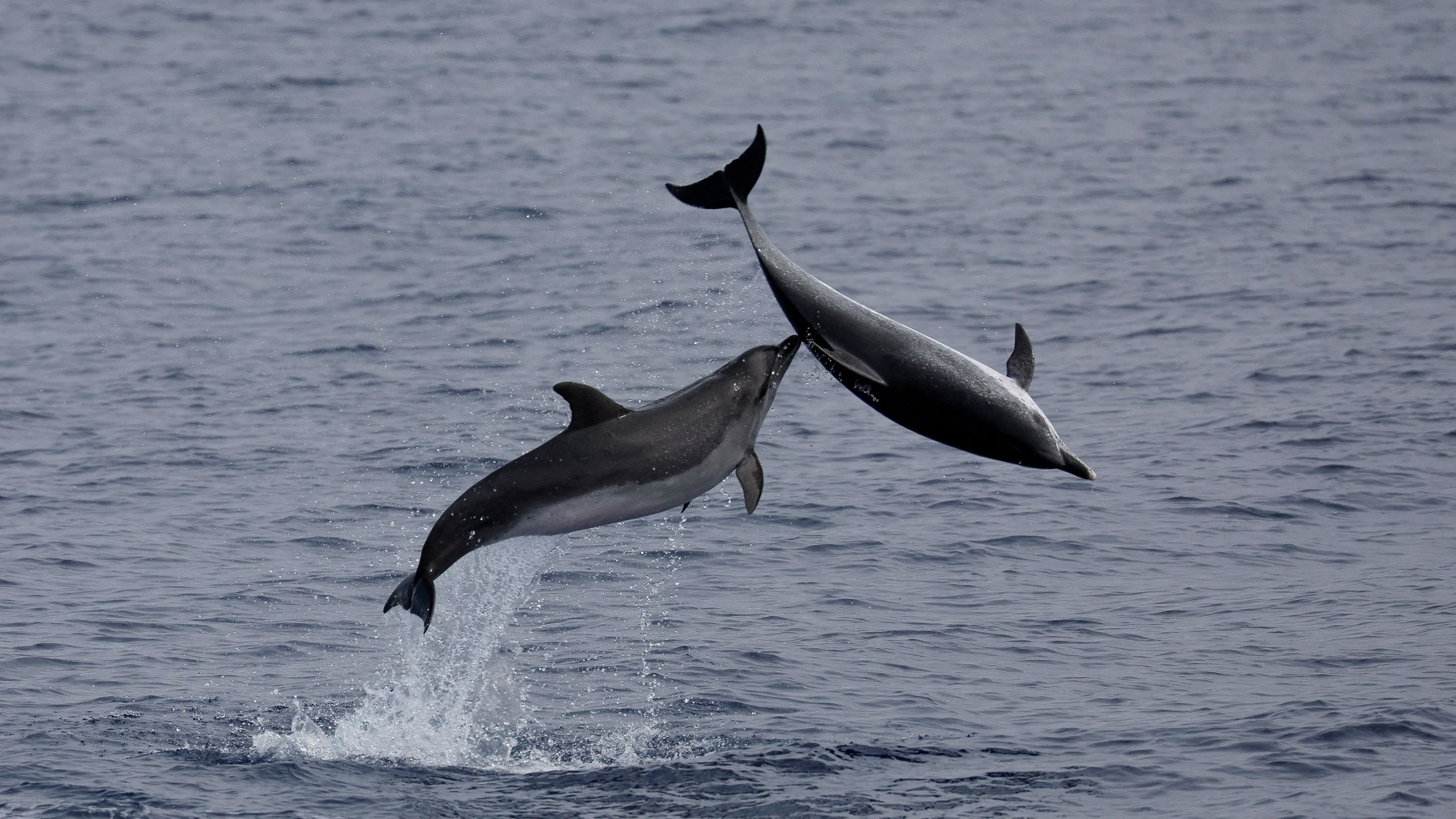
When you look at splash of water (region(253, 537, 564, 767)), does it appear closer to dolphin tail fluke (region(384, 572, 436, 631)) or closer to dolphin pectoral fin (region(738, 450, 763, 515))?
dolphin tail fluke (region(384, 572, 436, 631))

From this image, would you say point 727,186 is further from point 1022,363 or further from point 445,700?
point 445,700

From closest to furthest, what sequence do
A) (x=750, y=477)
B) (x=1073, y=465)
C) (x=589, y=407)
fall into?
(x=1073, y=465), (x=589, y=407), (x=750, y=477)

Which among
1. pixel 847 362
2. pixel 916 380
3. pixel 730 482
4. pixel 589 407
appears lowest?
pixel 730 482

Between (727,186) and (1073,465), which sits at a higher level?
(727,186)

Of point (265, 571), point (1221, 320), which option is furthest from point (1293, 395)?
point (265, 571)

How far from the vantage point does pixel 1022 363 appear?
1452 cm

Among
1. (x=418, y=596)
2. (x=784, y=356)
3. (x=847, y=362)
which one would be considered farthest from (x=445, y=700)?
(x=847, y=362)

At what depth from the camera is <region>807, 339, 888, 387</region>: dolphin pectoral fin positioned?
13023 millimetres

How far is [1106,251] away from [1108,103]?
15982 millimetres

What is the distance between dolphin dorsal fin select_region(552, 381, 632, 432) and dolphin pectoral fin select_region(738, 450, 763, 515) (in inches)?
36.5

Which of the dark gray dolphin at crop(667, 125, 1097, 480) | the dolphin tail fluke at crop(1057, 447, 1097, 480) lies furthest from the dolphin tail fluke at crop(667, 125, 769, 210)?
the dolphin tail fluke at crop(1057, 447, 1097, 480)

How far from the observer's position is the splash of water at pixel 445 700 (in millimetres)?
16500

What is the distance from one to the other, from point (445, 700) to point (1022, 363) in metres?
6.41

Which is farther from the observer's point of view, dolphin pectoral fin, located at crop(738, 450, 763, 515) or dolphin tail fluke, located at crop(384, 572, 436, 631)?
dolphin pectoral fin, located at crop(738, 450, 763, 515)
